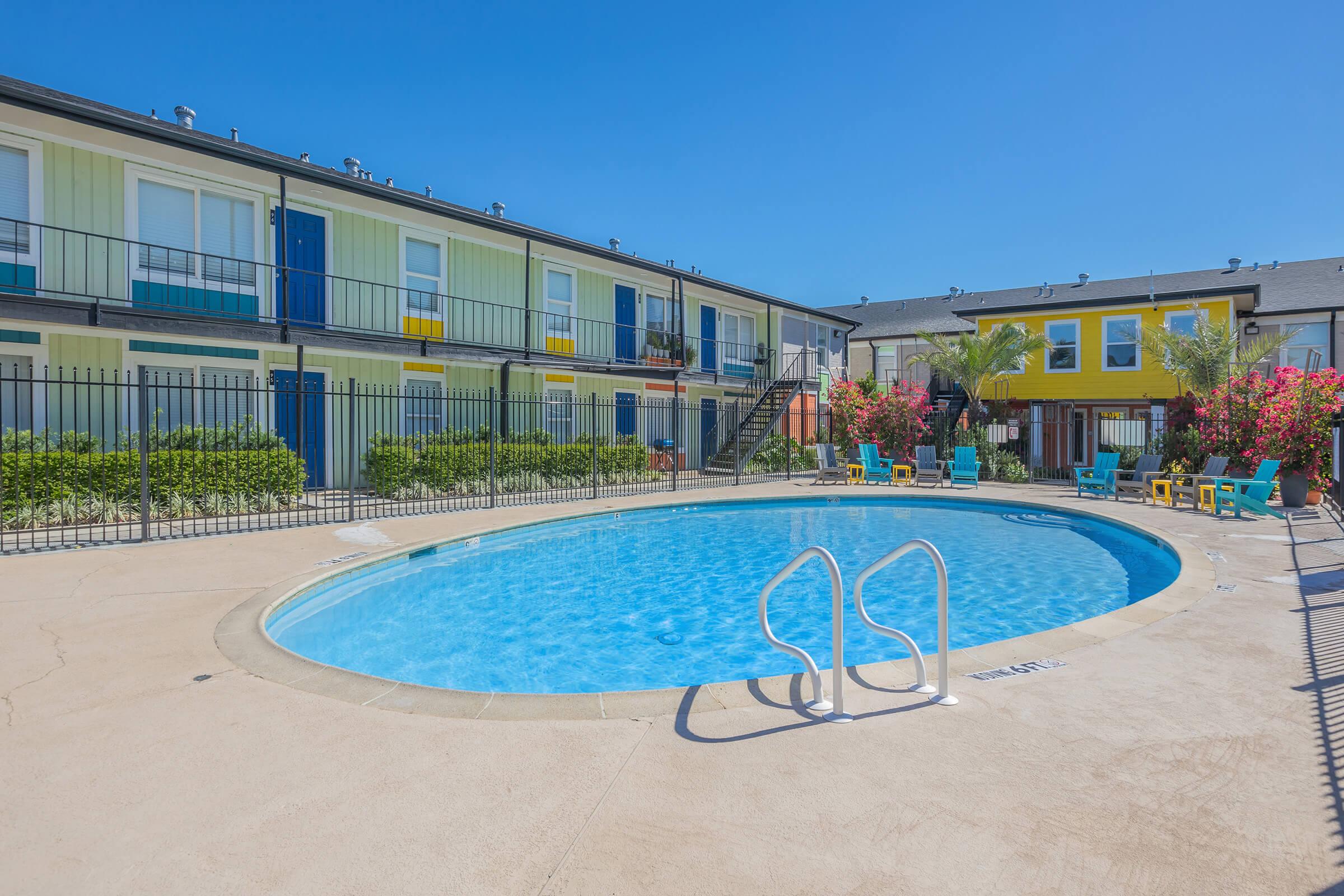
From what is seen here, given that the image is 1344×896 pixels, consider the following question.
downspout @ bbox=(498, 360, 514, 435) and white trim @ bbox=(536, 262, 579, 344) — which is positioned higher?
white trim @ bbox=(536, 262, 579, 344)

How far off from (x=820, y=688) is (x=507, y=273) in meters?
16.3

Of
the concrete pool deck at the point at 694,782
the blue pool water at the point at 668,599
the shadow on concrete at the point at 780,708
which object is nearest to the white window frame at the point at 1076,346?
the blue pool water at the point at 668,599

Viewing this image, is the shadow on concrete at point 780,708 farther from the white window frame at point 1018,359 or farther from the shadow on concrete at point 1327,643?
the white window frame at point 1018,359

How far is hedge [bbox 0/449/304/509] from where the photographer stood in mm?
9500

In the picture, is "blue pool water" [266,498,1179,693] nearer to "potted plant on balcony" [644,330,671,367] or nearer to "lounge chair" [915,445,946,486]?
"lounge chair" [915,445,946,486]

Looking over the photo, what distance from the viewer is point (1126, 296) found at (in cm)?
2092

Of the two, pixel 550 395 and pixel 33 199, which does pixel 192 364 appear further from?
pixel 550 395

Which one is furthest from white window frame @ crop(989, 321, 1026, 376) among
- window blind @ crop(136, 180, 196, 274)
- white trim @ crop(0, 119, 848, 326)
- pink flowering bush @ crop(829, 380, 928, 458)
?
window blind @ crop(136, 180, 196, 274)

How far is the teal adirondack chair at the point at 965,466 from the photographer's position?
57.6 feet

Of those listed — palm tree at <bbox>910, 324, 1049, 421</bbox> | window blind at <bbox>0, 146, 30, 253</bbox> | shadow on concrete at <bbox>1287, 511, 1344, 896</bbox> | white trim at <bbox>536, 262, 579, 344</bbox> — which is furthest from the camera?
palm tree at <bbox>910, 324, 1049, 421</bbox>

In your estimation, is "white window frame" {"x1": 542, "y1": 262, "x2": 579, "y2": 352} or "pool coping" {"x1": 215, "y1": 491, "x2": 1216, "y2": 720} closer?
"pool coping" {"x1": 215, "y1": 491, "x2": 1216, "y2": 720}

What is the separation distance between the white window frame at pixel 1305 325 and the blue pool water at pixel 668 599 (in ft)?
50.2

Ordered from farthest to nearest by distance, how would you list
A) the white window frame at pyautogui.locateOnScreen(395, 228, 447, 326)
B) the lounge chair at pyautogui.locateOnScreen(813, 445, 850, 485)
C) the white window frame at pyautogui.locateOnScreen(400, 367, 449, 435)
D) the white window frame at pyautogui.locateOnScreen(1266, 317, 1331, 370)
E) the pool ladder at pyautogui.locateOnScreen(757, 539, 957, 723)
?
1. the white window frame at pyautogui.locateOnScreen(1266, 317, 1331, 370)
2. the lounge chair at pyautogui.locateOnScreen(813, 445, 850, 485)
3. the white window frame at pyautogui.locateOnScreen(400, 367, 449, 435)
4. the white window frame at pyautogui.locateOnScreen(395, 228, 447, 326)
5. the pool ladder at pyautogui.locateOnScreen(757, 539, 957, 723)

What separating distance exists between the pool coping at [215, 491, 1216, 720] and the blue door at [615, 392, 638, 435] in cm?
1516
